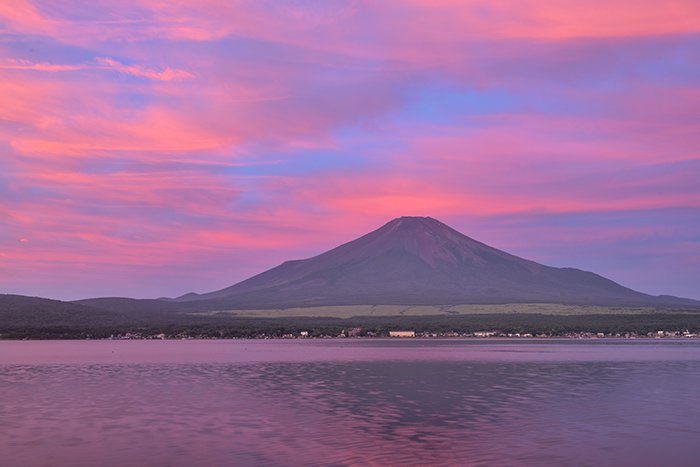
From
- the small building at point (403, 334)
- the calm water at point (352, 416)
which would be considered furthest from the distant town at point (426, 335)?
the calm water at point (352, 416)

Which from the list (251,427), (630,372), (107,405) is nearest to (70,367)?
(107,405)

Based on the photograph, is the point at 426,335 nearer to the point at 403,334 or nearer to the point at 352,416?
the point at 403,334

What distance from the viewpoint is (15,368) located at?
75438 millimetres

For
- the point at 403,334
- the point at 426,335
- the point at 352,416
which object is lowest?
the point at 352,416

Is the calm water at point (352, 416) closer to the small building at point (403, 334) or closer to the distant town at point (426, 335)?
the distant town at point (426, 335)

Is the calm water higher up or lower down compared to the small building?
lower down

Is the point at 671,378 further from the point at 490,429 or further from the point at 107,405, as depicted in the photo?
the point at 107,405

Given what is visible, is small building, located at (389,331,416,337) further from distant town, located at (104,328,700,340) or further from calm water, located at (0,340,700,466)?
calm water, located at (0,340,700,466)

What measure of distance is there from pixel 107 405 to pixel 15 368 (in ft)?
116

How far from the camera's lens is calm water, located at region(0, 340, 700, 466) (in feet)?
96.7

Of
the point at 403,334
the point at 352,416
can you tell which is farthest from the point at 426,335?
the point at 352,416

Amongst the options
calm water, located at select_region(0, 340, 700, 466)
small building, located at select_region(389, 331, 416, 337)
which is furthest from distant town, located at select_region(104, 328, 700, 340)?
calm water, located at select_region(0, 340, 700, 466)

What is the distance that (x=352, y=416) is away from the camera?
3941cm

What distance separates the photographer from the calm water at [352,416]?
29.5 metres
